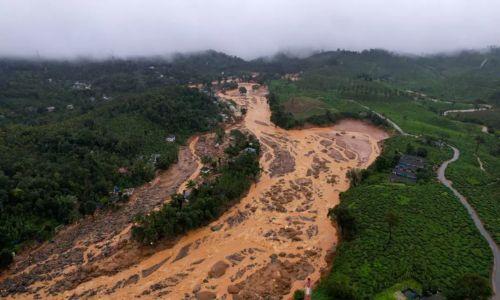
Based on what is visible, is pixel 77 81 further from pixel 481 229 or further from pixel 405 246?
pixel 481 229

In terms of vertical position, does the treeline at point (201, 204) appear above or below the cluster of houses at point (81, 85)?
below

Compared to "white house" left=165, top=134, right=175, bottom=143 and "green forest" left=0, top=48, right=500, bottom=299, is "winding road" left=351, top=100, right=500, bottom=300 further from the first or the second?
"white house" left=165, top=134, right=175, bottom=143

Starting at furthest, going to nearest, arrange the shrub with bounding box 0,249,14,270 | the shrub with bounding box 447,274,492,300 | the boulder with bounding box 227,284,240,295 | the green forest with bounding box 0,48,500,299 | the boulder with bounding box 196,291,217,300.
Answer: the shrub with bounding box 0,249,14,270
the green forest with bounding box 0,48,500,299
the boulder with bounding box 227,284,240,295
the boulder with bounding box 196,291,217,300
the shrub with bounding box 447,274,492,300

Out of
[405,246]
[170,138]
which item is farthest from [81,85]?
[405,246]

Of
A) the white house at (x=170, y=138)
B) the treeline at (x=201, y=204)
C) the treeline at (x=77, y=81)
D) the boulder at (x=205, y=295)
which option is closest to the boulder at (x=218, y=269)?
the boulder at (x=205, y=295)

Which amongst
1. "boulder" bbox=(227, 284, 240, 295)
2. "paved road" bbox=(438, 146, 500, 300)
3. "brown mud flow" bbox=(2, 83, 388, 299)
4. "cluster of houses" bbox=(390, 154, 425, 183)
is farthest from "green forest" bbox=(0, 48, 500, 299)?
"boulder" bbox=(227, 284, 240, 295)

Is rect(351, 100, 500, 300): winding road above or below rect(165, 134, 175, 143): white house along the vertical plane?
below

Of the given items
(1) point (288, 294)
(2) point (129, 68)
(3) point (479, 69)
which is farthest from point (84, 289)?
(3) point (479, 69)

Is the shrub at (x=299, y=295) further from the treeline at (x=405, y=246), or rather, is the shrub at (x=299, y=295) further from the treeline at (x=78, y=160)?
the treeline at (x=78, y=160)
